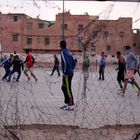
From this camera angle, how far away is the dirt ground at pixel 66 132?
597 centimetres

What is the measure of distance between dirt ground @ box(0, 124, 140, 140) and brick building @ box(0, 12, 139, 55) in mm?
1214

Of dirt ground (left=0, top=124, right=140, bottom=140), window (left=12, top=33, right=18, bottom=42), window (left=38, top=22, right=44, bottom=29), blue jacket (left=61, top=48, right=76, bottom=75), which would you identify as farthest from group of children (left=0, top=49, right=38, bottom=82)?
dirt ground (left=0, top=124, right=140, bottom=140)

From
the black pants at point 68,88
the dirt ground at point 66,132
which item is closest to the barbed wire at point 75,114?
the dirt ground at point 66,132

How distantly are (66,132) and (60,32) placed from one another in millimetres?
1593

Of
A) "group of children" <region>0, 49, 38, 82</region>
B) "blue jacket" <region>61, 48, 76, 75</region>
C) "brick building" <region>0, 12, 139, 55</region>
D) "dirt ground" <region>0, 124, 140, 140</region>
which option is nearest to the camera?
"brick building" <region>0, 12, 139, 55</region>

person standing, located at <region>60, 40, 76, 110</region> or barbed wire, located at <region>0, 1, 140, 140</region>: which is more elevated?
person standing, located at <region>60, 40, 76, 110</region>

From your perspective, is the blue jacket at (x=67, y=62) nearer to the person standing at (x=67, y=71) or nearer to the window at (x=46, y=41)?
the person standing at (x=67, y=71)

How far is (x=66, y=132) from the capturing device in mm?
6379

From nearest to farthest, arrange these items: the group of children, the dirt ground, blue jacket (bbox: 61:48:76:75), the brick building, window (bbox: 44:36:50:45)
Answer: the brick building
window (bbox: 44:36:50:45)
the dirt ground
the group of children
blue jacket (bbox: 61:48:76:75)

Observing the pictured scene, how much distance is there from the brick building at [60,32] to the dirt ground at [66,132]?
47.8 inches

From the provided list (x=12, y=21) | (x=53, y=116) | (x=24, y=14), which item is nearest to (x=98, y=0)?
(x=24, y=14)

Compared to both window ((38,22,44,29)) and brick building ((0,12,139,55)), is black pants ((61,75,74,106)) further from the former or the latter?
window ((38,22,44,29))

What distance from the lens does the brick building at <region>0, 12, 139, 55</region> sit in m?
5.32

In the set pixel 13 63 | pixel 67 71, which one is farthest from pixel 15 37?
pixel 13 63
